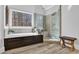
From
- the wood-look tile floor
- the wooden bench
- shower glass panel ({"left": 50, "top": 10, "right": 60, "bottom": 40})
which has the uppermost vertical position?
shower glass panel ({"left": 50, "top": 10, "right": 60, "bottom": 40})

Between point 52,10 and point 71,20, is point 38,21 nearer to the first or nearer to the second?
point 52,10

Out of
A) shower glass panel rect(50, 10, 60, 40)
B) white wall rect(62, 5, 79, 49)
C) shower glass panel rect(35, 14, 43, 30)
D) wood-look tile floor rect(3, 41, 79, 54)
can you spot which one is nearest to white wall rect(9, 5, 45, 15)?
shower glass panel rect(35, 14, 43, 30)

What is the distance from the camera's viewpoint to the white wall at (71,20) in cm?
211

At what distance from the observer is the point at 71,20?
2125mm

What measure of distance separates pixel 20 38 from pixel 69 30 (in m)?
0.99

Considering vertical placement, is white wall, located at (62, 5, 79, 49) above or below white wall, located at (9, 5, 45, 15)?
below

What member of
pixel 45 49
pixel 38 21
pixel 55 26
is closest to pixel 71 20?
pixel 55 26

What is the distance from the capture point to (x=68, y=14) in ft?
7.00

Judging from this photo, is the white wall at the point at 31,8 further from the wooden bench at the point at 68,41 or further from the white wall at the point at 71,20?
the wooden bench at the point at 68,41

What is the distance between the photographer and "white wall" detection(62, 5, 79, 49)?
2111 millimetres

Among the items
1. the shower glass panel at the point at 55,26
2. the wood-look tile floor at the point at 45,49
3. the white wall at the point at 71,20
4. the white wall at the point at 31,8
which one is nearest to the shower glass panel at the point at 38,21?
the white wall at the point at 31,8

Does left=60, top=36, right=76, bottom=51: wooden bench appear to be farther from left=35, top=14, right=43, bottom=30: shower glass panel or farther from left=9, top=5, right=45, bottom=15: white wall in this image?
left=9, top=5, right=45, bottom=15: white wall
